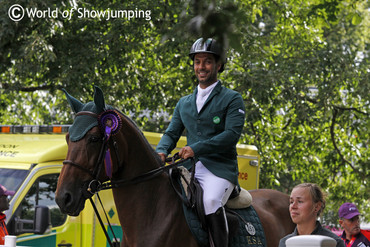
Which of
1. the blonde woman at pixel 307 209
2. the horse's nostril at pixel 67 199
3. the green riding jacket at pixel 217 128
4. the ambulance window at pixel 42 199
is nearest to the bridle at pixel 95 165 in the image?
the horse's nostril at pixel 67 199

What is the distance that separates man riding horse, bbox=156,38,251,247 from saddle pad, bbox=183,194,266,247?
92mm

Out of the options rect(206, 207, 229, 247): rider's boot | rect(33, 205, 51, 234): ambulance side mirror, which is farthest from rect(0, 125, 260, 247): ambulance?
rect(206, 207, 229, 247): rider's boot

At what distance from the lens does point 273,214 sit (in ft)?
21.8

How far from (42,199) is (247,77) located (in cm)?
731

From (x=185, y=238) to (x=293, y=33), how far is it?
12664 mm

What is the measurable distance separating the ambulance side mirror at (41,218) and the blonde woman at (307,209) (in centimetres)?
345

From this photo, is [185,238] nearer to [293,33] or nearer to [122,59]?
[122,59]

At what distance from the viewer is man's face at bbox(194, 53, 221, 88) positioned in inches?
211

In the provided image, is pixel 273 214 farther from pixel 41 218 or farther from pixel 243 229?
pixel 41 218

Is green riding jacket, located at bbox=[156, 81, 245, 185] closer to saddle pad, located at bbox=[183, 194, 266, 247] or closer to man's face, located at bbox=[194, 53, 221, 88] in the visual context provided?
man's face, located at bbox=[194, 53, 221, 88]

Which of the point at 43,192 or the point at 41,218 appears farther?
the point at 43,192

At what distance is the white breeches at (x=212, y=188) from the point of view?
5086mm

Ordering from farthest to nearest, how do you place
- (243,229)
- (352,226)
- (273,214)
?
(273,214), (352,226), (243,229)

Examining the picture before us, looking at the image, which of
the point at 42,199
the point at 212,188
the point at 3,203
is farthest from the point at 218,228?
the point at 42,199
